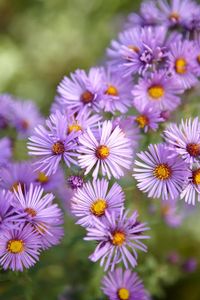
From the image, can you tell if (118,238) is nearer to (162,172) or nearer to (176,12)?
(162,172)

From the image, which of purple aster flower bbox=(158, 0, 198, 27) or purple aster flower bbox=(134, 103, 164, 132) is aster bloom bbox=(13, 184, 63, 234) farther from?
purple aster flower bbox=(158, 0, 198, 27)

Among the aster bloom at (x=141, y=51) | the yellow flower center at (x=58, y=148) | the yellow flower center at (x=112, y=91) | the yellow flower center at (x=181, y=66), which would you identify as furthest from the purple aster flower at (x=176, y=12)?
the yellow flower center at (x=58, y=148)

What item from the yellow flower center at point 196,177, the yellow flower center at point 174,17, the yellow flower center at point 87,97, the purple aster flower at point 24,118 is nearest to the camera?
the yellow flower center at point 196,177

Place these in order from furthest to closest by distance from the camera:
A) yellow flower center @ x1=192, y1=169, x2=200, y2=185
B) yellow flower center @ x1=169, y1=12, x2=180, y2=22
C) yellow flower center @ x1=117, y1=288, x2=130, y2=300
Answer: yellow flower center @ x1=169, y1=12, x2=180, y2=22, yellow flower center @ x1=117, y1=288, x2=130, y2=300, yellow flower center @ x1=192, y1=169, x2=200, y2=185

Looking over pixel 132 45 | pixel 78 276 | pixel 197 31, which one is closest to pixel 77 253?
pixel 78 276

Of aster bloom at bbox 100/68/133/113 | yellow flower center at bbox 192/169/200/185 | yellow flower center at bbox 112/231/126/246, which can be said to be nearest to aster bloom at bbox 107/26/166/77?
aster bloom at bbox 100/68/133/113

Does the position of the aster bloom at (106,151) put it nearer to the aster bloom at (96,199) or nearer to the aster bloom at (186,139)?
the aster bloom at (96,199)

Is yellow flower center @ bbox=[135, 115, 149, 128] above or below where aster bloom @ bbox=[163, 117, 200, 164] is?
above

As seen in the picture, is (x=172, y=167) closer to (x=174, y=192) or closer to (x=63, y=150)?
(x=174, y=192)
